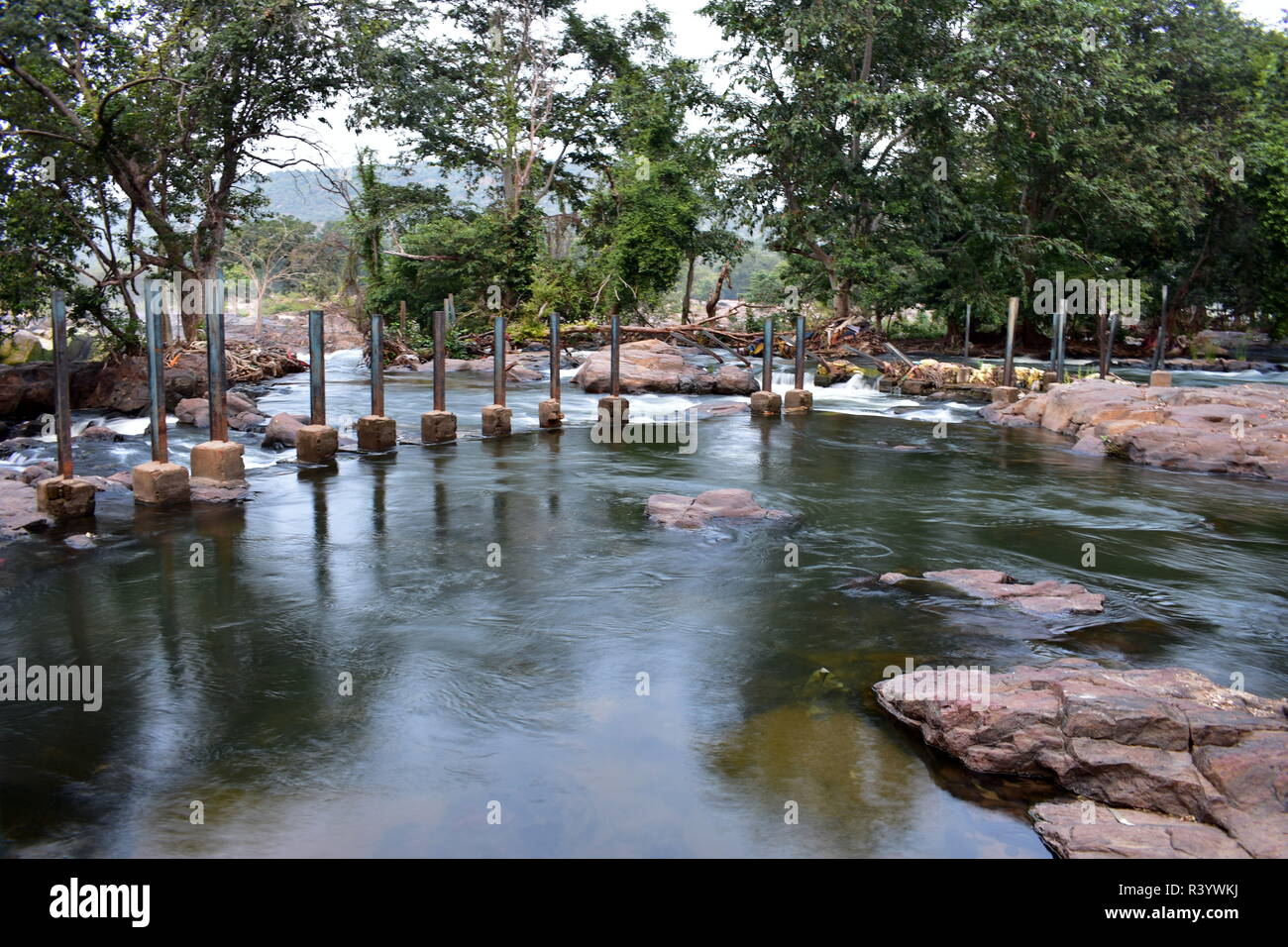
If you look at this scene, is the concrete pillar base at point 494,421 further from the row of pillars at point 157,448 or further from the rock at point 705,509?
the rock at point 705,509

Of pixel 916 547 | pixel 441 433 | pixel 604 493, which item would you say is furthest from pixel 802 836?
pixel 441 433

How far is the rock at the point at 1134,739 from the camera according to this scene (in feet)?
13.7

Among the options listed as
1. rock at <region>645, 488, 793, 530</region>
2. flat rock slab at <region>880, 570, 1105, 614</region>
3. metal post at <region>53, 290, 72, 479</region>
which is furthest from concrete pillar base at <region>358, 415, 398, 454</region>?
flat rock slab at <region>880, 570, 1105, 614</region>

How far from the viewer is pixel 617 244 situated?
30.6 metres

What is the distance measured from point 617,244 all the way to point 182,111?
13942mm

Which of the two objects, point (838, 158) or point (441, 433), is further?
point (838, 158)

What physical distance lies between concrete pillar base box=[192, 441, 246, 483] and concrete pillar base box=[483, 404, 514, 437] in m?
4.93

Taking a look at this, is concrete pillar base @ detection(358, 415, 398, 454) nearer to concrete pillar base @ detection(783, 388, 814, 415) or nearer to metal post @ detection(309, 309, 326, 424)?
metal post @ detection(309, 309, 326, 424)

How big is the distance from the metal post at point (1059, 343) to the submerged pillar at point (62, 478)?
57.2 ft

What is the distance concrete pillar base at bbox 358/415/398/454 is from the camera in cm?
1358

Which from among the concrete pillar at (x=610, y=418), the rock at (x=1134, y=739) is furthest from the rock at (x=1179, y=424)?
the rock at (x=1134, y=739)
